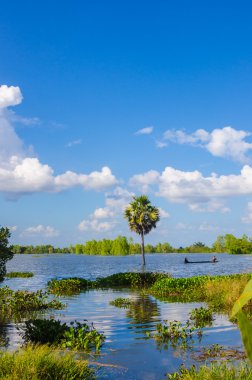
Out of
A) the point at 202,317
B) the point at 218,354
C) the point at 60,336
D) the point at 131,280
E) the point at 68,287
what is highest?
the point at 131,280

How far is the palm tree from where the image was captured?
73.9 meters

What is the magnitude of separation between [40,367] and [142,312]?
13.6m

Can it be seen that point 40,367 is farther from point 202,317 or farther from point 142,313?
point 142,313

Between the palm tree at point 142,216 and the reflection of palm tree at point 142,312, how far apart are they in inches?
1794

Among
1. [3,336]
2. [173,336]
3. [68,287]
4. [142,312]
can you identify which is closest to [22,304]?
[142,312]

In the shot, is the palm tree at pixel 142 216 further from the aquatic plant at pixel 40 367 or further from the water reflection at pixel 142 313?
the aquatic plant at pixel 40 367

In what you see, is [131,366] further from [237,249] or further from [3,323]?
[237,249]

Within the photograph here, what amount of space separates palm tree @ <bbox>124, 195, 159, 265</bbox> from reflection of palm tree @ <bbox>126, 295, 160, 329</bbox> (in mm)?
45559

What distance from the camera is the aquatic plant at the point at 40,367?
28.3ft

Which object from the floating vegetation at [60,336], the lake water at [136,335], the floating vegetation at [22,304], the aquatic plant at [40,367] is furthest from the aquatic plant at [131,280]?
the aquatic plant at [40,367]

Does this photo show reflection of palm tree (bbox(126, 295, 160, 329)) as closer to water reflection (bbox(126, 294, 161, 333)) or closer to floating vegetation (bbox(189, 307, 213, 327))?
water reflection (bbox(126, 294, 161, 333))

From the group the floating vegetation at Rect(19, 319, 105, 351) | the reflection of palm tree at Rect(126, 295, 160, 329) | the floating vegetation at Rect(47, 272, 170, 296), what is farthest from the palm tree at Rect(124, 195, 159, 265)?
the floating vegetation at Rect(19, 319, 105, 351)

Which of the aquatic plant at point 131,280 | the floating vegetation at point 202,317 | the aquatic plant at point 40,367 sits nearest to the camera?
the aquatic plant at point 40,367

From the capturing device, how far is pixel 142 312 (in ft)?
72.2
